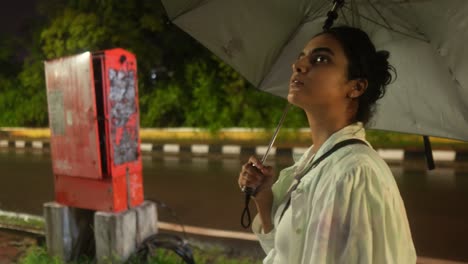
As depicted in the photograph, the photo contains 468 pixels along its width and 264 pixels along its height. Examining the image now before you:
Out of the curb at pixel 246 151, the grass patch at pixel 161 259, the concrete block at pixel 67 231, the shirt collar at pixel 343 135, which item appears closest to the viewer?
the shirt collar at pixel 343 135

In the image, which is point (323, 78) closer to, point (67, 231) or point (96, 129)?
point (96, 129)

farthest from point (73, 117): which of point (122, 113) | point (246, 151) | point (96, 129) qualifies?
point (246, 151)

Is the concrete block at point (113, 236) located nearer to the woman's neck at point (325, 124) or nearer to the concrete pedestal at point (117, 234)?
the concrete pedestal at point (117, 234)

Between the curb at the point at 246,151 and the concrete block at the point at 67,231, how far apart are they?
419cm

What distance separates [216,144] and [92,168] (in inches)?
247

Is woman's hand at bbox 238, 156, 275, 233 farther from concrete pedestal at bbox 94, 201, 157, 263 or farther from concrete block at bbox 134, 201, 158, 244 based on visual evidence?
concrete block at bbox 134, 201, 158, 244

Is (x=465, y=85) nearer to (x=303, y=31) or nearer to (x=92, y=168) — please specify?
(x=303, y=31)

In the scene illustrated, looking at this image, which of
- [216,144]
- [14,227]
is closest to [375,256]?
[14,227]

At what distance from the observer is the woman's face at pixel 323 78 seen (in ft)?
4.45

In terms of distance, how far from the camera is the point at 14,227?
4.36 meters

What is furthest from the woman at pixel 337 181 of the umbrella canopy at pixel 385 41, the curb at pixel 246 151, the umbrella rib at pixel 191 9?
the curb at pixel 246 151

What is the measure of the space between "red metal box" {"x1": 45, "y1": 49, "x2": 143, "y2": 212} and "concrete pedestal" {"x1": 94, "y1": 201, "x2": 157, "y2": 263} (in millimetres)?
85

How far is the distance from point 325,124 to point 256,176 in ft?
1.16

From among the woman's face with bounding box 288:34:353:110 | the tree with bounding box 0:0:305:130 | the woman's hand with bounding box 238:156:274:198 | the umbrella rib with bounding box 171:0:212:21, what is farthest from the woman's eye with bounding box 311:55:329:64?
the tree with bounding box 0:0:305:130
